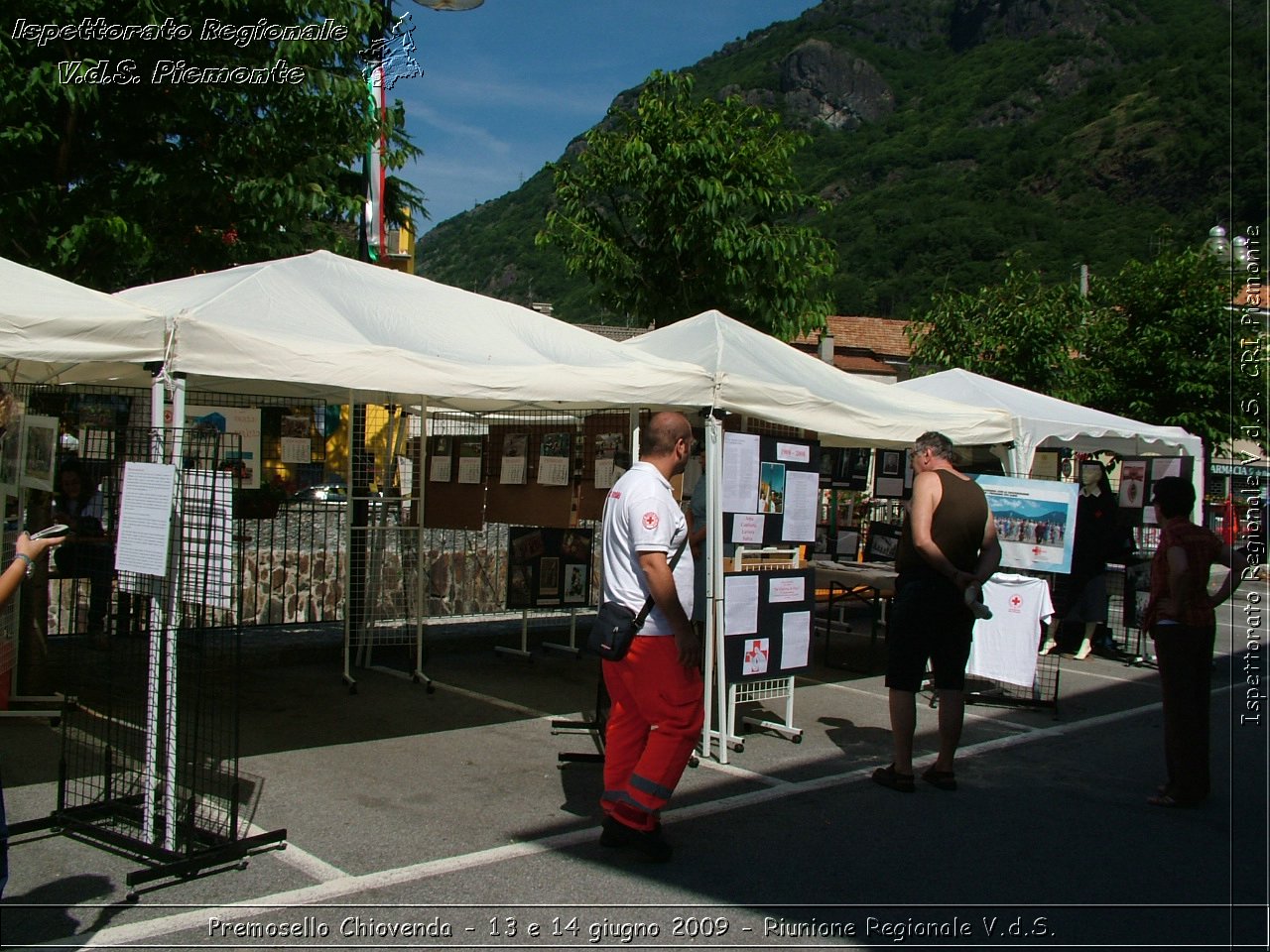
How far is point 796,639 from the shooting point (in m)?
7.06

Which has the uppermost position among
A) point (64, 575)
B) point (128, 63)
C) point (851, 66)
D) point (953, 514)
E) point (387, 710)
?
point (851, 66)

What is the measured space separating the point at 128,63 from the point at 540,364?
450 centimetres

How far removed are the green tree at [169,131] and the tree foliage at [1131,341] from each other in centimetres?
1493

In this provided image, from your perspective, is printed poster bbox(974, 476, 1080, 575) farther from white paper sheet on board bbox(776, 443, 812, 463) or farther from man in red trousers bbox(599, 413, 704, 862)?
man in red trousers bbox(599, 413, 704, 862)

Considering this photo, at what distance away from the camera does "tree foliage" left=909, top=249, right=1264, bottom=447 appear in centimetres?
1939

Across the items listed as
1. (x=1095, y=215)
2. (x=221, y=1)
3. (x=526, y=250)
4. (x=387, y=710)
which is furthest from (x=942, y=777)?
(x=526, y=250)

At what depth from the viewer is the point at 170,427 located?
447 cm

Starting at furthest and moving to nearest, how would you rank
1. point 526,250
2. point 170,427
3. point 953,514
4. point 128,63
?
point 526,250 < point 128,63 < point 953,514 < point 170,427

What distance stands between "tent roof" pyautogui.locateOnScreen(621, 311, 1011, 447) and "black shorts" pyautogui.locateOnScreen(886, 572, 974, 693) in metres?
1.51

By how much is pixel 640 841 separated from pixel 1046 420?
6.67 meters

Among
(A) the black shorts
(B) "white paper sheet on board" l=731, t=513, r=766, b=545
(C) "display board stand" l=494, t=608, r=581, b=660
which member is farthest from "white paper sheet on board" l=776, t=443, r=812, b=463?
(C) "display board stand" l=494, t=608, r=581, b=660

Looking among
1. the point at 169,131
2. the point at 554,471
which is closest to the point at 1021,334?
the point at 554,471

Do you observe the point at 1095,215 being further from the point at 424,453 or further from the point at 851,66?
the point at 851,66

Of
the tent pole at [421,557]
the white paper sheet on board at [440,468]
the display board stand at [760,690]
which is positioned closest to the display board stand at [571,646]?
the tent pole at [421,557]
